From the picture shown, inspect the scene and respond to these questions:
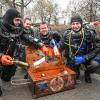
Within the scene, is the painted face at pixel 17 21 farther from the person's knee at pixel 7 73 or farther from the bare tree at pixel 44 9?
the bare tree at pixel 44 9

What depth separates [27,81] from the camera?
484 cm

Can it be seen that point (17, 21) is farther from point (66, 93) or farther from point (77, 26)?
point (66, 93)

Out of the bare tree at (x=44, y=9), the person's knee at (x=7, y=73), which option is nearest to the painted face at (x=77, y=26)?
the person's knee at (x=7, y=73)

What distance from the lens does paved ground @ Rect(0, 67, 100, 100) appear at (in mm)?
4293

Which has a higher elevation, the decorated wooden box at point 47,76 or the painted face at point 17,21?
the painted face at point 17,21

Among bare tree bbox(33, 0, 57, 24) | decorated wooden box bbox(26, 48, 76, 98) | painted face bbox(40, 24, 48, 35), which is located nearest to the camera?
decorated wooden box bbox(26, 48, 76, 98)

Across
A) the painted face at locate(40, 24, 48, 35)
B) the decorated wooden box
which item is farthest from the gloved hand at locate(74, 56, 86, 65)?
the painted face at locate(40, 24, 48, 35)

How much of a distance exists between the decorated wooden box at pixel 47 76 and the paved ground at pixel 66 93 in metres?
0.11

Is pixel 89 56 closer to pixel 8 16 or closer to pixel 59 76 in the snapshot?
pixel 59 76

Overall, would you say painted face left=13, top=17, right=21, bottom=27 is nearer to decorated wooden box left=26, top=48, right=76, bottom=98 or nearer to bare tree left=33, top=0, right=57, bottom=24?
decorated wooden box left=26, top=48, right=76, bottom=98

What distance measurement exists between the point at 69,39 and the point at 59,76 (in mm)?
931

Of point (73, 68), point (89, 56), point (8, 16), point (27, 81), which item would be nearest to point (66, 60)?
point (73, 68)

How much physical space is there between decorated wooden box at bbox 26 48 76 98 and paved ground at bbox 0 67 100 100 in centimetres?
11

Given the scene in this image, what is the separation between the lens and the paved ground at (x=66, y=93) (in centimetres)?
429
